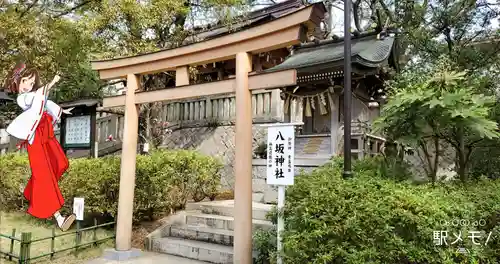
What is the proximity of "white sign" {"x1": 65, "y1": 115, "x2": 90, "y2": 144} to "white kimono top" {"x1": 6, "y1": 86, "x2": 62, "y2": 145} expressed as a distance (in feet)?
3.04

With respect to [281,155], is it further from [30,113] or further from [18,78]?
[18,78]

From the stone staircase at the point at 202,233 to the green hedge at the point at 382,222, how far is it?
217 cm

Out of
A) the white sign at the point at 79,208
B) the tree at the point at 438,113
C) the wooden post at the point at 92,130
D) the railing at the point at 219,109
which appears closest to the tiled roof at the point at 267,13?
the railing at the point at 219,109

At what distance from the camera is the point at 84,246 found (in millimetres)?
7613

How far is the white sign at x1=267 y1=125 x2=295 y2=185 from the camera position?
16.9ft

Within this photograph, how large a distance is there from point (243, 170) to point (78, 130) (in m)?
5.57

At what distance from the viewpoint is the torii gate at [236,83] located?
5.48 meters

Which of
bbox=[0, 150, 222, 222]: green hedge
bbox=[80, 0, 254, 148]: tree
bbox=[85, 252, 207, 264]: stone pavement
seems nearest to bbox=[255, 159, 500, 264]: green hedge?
bbox=[85, 252, 207, 264]: stone pavement

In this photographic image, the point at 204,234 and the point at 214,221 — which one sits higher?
the point at 214,221

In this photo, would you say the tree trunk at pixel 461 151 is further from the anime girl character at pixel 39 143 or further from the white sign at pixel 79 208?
the anime girl character at pixel 39 143

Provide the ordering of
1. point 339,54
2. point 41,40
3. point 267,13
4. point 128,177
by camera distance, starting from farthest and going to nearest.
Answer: point 267,13
point 41,40
point 339,54
point 128,177

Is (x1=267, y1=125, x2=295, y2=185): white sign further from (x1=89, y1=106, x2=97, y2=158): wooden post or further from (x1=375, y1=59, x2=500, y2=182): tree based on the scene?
(x1=89, y1=106, x2=97, y2=158): wooden post

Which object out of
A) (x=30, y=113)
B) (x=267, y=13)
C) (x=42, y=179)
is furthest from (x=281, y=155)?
(x=267, y=13)

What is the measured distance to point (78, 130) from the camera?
943 centimetres
